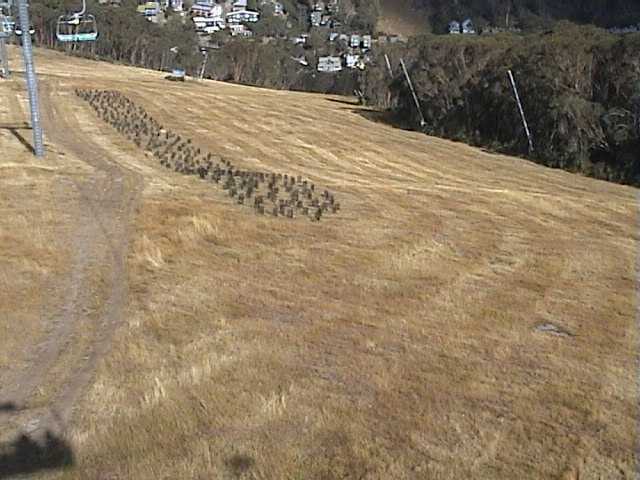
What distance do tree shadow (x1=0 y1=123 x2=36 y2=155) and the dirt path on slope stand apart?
3.15 metres

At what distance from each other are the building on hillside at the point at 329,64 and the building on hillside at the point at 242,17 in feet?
64.3

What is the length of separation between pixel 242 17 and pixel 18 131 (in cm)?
7713

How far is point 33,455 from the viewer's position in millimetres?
5051

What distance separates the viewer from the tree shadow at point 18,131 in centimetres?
1620

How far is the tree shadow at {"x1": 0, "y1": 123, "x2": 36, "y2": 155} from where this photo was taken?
16.2 metres

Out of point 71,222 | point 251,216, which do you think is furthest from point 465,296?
point 71,222

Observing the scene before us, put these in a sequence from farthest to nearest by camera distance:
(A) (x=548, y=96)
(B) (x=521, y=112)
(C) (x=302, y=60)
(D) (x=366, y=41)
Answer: (D) (x=366, y=41)
(C) (x=302, y=60)
(B) (x=521, y=112)
(A) (x=548, y=96)

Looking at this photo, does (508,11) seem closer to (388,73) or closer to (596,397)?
(388,73)

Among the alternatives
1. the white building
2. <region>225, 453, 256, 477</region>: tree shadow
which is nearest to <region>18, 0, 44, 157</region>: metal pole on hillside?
<region>225, 453, 256, 477</region>: tree shadow

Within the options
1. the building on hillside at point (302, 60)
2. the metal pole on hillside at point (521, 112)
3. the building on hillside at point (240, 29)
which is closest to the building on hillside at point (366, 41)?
the building on hillside at point (302, 60)

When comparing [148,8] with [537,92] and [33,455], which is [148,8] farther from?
[33,455]

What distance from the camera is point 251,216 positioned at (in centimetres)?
1116

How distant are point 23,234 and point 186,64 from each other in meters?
52.3

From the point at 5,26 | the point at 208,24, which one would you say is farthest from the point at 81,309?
the point at 208,24
